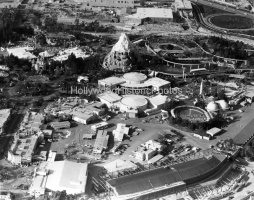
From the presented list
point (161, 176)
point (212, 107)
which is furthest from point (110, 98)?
point (161, 176)

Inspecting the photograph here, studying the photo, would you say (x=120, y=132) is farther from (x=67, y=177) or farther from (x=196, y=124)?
(x=67, y=177)

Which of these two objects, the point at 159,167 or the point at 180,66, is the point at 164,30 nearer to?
the point at 180,66

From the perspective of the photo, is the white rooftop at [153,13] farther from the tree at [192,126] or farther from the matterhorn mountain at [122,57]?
the tree at [192,126]

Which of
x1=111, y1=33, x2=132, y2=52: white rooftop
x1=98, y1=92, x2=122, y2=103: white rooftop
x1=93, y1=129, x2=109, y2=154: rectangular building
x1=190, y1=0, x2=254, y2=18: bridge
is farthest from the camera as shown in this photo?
x1=190, y1=0, x2=254, y2=18: bridge

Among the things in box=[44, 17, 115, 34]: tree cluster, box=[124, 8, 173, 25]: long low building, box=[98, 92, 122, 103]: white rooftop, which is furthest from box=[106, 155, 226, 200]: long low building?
box=[124, 8, 173, 25]: long low building

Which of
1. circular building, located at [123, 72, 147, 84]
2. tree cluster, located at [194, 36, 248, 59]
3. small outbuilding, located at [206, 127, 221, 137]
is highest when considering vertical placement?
tree cluster, located at [194, 36, 248, 59]

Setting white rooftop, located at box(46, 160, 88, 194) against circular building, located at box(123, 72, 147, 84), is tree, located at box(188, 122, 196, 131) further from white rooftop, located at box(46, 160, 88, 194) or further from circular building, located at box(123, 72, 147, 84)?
A: white rooftop, located at box(46, 160, 88, 194)
